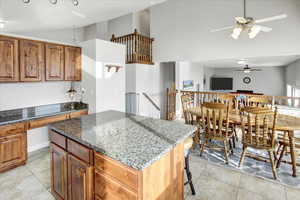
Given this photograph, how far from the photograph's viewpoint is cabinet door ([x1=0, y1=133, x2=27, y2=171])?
268 centimetres

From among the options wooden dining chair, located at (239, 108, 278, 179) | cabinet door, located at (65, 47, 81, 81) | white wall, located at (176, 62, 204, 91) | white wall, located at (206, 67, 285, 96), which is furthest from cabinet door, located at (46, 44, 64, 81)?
white wall, located at (206, 67, 285, 96)

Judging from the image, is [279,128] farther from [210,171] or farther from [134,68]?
[134,68]

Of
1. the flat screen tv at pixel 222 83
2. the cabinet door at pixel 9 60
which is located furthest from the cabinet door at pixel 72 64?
the flat screen tv at pixel 222 83

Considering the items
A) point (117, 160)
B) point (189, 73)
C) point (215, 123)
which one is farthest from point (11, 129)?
point (189, 73)

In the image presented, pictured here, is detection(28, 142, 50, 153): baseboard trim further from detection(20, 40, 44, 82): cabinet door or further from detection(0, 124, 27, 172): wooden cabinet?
detection(20, 40, 44, 82): cabinet door

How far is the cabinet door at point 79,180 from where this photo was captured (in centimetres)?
153

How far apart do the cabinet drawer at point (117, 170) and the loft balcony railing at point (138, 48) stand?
4.42m

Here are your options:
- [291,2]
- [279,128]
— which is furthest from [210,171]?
[291,2]

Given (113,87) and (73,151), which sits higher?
(113,87)

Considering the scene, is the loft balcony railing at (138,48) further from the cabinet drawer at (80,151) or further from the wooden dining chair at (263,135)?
the cabinet drawer at (80,151)

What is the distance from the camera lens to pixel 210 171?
2840mm

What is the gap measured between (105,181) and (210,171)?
2051mm

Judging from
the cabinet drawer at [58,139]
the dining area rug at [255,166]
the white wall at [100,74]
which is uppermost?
the white wall at [100,74]

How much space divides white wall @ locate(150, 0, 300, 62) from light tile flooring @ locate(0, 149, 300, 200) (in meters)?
3.25
